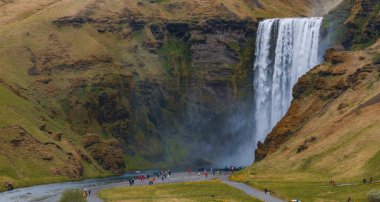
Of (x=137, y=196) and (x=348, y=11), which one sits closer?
(x=137, y=196)

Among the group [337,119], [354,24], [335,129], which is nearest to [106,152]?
[354,24]

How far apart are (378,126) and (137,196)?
42496 mm

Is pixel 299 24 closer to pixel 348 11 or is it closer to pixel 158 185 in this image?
pixel 348 11

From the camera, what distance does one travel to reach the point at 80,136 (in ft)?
647

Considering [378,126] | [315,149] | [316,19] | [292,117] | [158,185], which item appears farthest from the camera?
[316,19]

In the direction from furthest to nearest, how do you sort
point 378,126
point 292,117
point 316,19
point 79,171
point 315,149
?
1. point 316,19
2. point 79,171
3. point 292,117
4. point 315,149
5. point 378,126

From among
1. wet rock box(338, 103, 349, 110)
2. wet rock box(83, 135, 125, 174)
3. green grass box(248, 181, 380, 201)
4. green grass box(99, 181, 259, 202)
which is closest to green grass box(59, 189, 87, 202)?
green grass box(99, 181, 259, 202)

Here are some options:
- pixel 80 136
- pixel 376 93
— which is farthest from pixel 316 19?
pixel 80 136

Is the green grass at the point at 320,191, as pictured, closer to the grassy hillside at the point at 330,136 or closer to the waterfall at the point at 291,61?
the grassy hillside at the point at 330,136

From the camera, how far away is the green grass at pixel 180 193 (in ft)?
366

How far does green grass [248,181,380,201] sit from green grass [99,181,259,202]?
5907 millimetres

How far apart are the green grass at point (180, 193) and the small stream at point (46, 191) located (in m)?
9.86

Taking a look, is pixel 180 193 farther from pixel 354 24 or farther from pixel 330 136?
pixel 354 24

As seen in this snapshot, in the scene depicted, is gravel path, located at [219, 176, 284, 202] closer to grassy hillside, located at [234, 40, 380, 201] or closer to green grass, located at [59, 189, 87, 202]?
grassy hillside, located at [234, 40, 380, 201]
